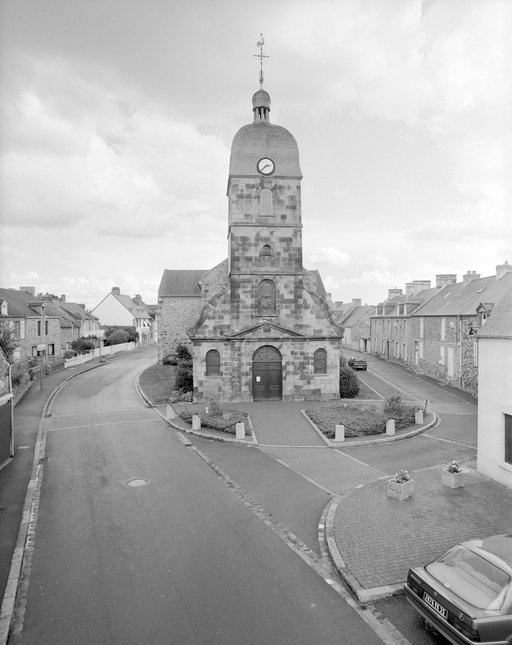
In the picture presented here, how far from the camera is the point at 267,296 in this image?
26672mm

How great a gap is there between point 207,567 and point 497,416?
926 cm

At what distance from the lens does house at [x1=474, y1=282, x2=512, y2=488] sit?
487 inches

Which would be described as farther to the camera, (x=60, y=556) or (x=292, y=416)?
(x=292, y=416)

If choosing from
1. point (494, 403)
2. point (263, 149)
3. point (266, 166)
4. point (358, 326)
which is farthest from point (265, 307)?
point (358, 326)

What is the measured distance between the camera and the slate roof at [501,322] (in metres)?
12.5

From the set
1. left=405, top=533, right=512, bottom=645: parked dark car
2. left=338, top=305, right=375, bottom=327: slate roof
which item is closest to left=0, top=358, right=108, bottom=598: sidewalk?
left=405, top=533, right=512, bottom=645: parked dark car

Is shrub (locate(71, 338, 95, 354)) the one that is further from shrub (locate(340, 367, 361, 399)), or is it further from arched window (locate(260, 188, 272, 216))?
shrub (locate(340, 367, 361, 399))

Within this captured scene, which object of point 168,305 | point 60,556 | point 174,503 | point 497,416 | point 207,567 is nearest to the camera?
point 207,567

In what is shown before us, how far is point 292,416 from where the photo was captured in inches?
885

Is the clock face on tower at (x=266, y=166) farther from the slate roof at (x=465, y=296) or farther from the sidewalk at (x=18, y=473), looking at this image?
the sidewalk at (x=18, y=473)

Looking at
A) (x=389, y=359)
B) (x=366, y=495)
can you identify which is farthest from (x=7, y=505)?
(x=389, y=359)

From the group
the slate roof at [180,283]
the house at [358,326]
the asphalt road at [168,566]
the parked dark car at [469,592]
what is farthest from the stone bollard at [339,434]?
the house at [358,326]

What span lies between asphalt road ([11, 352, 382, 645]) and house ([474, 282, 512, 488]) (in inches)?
205

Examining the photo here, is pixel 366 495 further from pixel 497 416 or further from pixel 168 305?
pixel 168 305
